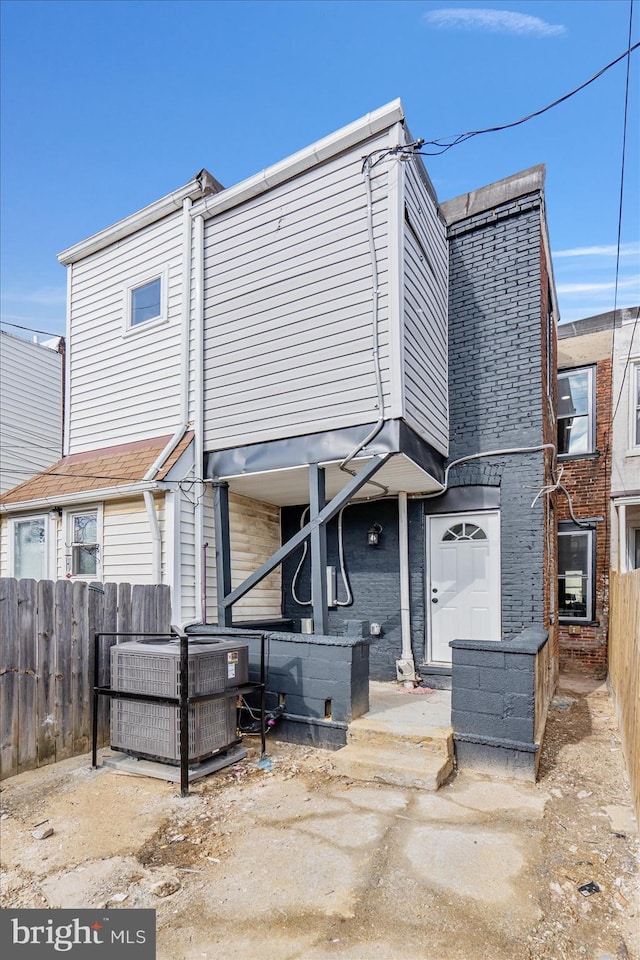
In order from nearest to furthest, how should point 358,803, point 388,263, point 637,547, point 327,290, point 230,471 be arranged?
point 358,803, point 388,263, point 327,290, point 230,471, point 637,547

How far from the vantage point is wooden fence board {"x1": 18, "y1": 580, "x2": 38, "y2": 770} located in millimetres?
4465

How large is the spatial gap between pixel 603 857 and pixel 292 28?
8532 millimetres

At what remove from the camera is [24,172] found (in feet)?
28.9

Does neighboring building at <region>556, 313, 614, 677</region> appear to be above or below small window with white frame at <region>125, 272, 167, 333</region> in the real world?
below

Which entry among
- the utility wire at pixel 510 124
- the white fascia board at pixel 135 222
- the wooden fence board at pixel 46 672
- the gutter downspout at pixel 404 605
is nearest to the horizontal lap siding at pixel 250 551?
the gutter downspout at pixel 404 605

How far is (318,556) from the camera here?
19.3ft

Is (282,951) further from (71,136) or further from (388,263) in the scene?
(71,136)

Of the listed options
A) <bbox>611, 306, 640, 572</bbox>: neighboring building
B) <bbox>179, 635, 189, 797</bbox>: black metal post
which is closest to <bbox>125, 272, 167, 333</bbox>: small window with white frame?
<bbox>179, 635, 189, 797</bbox>: black metal post

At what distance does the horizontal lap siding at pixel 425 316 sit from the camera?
19.5 feet

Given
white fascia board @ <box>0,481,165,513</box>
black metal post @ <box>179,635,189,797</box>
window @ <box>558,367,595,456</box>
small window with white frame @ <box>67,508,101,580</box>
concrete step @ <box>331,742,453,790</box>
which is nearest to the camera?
black metal post @ <box>179,635,189,797</box>

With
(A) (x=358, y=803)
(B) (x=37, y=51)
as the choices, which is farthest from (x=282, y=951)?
(B) (x=37, y=51)

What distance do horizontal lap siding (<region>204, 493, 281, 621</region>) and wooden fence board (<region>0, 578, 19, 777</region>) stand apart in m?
2.59

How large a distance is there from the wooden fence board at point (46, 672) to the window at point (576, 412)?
968 cm

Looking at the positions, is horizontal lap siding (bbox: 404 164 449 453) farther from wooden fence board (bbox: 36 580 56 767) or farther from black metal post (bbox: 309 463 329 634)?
wooden fence board (bbox: 36 580 56 767)
